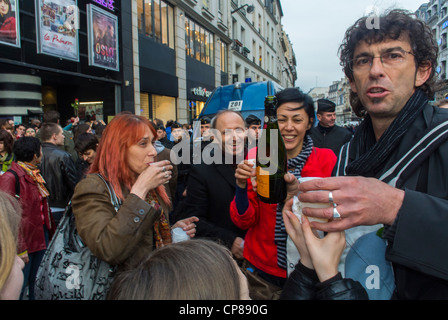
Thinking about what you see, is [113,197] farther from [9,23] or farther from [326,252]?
[9,23]

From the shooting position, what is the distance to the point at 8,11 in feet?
28.1

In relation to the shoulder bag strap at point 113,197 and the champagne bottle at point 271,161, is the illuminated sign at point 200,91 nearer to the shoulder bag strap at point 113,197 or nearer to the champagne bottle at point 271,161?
the champagne bottle at point 271,161

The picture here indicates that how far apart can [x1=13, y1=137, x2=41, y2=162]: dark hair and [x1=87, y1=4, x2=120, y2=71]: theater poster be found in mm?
8814

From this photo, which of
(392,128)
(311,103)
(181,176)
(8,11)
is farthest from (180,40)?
(392,128)

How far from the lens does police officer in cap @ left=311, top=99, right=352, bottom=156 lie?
5688 millimetres

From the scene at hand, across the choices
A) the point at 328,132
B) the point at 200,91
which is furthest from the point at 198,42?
the point at 328,132

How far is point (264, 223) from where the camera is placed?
2213mm

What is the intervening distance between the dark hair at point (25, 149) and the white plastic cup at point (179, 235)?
9.61 feet

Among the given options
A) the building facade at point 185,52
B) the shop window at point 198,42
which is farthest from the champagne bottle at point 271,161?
the shop window at point 198,42

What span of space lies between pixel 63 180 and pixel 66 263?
328 cm

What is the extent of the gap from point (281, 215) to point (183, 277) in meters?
1.14

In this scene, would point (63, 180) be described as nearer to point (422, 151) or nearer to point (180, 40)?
point (422, 151)

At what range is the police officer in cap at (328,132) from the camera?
5.69m

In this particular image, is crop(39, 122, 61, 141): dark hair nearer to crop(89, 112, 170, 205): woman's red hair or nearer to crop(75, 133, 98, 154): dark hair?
crop(75, 133, 98, 154): dark hair
